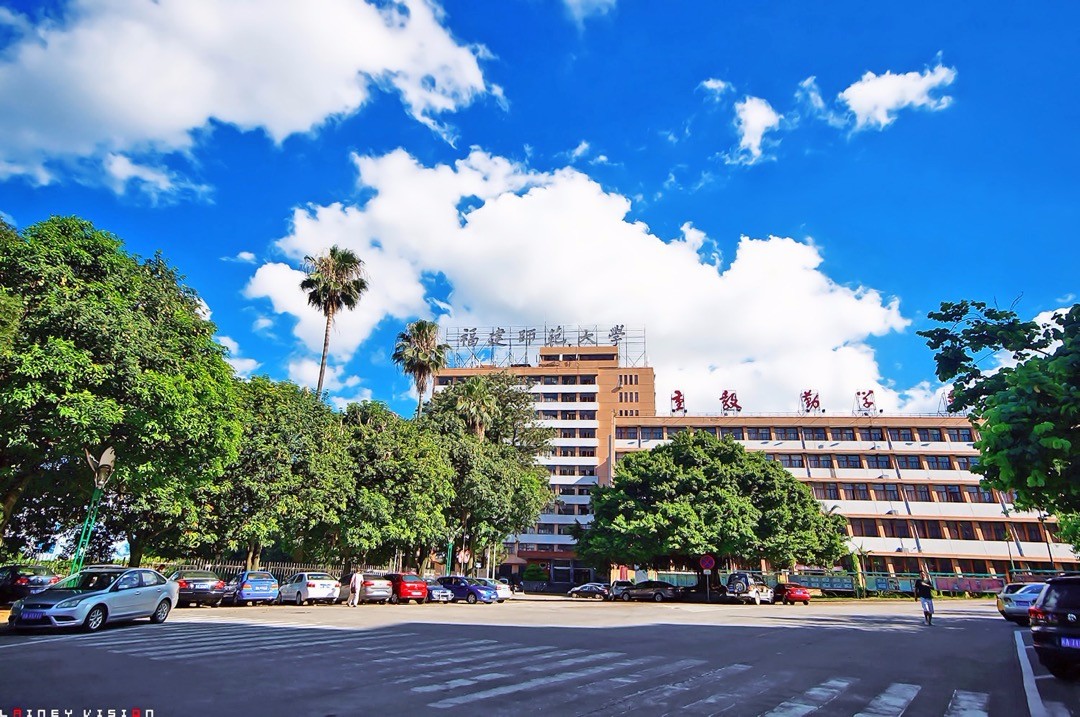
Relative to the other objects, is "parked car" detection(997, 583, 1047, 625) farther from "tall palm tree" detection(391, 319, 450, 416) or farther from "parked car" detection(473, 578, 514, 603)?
"tall palm tree" detection(391, 319, 450, 416)

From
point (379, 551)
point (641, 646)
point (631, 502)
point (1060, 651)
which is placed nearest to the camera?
point (1060, 651)

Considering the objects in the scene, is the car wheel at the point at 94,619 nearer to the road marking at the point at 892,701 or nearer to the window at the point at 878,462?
the road marking at the point at 892,701

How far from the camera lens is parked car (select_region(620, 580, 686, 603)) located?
4006cm

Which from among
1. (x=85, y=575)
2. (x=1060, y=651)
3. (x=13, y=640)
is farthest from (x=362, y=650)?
(x=1060, y=651)

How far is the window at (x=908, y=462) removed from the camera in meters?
63.7

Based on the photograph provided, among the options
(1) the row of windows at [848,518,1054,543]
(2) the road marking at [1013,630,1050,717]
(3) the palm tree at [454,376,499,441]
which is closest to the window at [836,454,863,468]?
(1) the row of windows at [848,518,1054,543]

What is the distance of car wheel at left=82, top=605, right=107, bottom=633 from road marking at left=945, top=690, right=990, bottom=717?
52.1 feet

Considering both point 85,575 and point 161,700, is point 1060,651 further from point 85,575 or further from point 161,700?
point 85,575

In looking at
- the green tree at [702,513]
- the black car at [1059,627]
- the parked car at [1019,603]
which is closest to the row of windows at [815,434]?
the green tree at [702,513]

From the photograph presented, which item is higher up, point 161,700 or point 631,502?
point 631,502

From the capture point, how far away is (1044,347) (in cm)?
1177

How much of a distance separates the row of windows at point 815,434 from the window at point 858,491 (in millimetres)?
5452

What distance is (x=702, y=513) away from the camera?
39969mm

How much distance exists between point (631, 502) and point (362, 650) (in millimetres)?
32151
